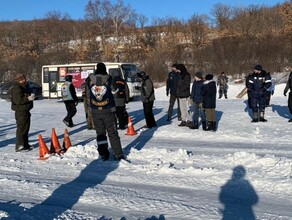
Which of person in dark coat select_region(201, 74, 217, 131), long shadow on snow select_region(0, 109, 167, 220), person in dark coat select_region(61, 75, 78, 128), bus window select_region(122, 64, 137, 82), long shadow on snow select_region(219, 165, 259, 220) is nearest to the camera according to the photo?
long shadow on snow select_region(219, 165, 259, 220)

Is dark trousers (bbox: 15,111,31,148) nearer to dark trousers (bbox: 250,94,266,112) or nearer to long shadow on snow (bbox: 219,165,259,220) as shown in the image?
long shadow on snow (bbox: 219,165,259,220)

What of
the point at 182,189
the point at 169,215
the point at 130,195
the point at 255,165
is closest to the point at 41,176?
the point at 130,195

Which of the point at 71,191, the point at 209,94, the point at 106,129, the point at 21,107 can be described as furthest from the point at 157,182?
the point at 209,94

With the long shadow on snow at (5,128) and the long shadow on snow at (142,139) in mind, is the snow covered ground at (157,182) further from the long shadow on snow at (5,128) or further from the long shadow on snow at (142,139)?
the long shadow on snow at (5,128)

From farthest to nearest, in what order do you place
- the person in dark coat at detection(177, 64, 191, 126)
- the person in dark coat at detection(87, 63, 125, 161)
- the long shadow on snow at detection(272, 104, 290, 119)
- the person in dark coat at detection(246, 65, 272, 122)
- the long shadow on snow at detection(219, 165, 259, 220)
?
1. the long shadow on snow at detection(272, 104, 290, 119)
2. the person in dark coat at detection(246, 65, 272, 122)
3. the person in dark coat at detection(177, 64, 191, 126)
4. the person in dark coat at detection(87, 63, 125, 161)
5. the long shadow on snow at detection(219, 165, 259, 220)

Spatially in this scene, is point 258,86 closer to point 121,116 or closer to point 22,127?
point 121,116

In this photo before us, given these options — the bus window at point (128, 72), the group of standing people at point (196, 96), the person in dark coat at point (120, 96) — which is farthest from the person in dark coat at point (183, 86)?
the bus window at point (128, 72)

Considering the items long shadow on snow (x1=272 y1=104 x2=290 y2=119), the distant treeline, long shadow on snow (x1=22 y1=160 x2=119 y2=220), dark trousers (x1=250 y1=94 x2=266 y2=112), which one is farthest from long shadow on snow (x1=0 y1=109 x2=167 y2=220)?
the distant treeline

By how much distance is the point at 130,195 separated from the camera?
5926mm

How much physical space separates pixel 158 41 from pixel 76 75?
3602 centimetres

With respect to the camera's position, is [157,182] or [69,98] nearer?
Answer: [157,182]

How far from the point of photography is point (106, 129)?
8203 millimetres

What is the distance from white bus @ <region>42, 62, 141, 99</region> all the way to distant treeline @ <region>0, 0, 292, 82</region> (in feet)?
57.7

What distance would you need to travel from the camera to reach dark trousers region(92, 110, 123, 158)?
8070 millimetres
